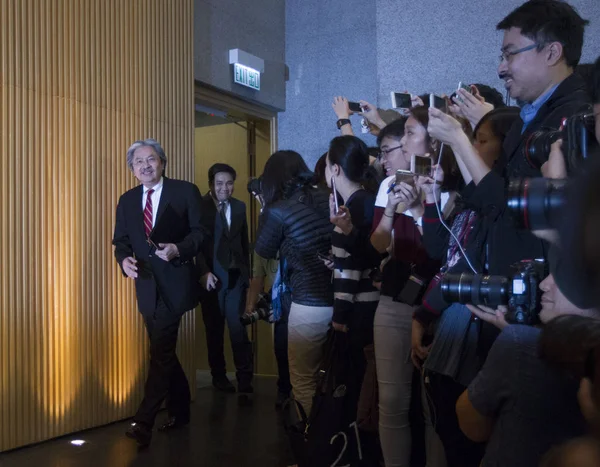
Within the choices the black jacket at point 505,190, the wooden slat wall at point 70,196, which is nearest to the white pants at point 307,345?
the black jacket at point 505,190

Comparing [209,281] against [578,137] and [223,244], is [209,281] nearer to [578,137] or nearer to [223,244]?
[223,244]

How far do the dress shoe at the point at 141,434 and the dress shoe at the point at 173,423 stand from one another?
0.26m

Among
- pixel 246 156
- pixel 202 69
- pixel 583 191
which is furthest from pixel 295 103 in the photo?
pixel 583 191

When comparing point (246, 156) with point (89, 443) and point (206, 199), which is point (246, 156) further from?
point (89, 443)

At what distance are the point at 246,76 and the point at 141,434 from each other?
2.95 metres

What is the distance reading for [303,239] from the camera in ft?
9.66

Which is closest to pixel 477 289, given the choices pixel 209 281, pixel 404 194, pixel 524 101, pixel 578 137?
pixel 578 137

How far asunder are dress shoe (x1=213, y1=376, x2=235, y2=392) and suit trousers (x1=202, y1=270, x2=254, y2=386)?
3 cm

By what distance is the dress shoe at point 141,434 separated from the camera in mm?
3404

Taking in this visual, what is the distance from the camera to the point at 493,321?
163cm

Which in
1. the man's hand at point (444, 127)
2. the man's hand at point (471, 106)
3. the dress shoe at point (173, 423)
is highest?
the man's hand at point (471, 106)

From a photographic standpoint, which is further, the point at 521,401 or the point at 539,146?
the point at 539,146

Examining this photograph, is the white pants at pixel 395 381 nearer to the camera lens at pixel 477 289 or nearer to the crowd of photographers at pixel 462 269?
the crowd of photographers at pixel 462 269

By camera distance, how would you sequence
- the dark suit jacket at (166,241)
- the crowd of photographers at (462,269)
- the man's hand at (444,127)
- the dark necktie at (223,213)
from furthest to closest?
the dark necktie at (223,213) < the dark suit jacket at (166,241) < the man's hand at (444,127) < the crowd of photographers at (462,269)
